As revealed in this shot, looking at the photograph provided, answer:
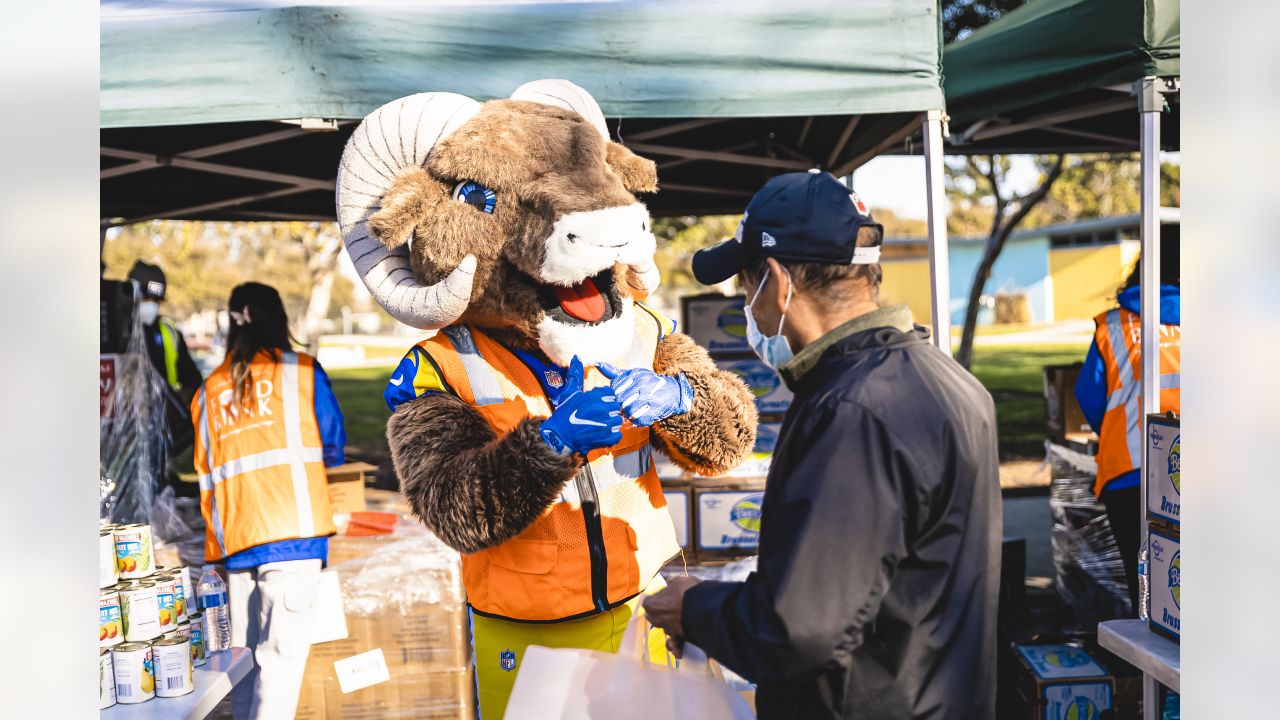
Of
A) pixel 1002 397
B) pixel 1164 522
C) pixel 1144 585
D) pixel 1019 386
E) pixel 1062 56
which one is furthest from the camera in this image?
pixel 1019 386

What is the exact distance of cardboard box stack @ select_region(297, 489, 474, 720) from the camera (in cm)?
406

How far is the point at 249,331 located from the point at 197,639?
1.65m

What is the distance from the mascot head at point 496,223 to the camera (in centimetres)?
234

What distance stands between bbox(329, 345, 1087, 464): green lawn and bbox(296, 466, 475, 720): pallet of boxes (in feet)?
12.5

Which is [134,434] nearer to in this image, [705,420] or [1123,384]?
[705,420]

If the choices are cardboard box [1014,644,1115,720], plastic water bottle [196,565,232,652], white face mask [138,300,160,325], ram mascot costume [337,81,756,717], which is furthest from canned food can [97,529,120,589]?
white face mask [138,300,160,325]

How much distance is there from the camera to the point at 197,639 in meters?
2.83

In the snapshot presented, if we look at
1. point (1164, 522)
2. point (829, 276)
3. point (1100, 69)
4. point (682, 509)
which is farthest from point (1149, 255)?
point (682, 509)

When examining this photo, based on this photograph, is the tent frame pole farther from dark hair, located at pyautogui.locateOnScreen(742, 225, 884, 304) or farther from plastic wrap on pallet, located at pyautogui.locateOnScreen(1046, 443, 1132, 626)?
plastic wrap on pallet, located at pyautogui.locateOnScreen(1046, 443, 1132, 626)

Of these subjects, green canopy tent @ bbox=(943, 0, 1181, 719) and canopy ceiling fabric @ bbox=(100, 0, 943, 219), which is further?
green canopy tent @ bbox=(943, 0, 1181, 719)

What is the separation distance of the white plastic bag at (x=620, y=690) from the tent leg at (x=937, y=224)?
1628 millimetres
